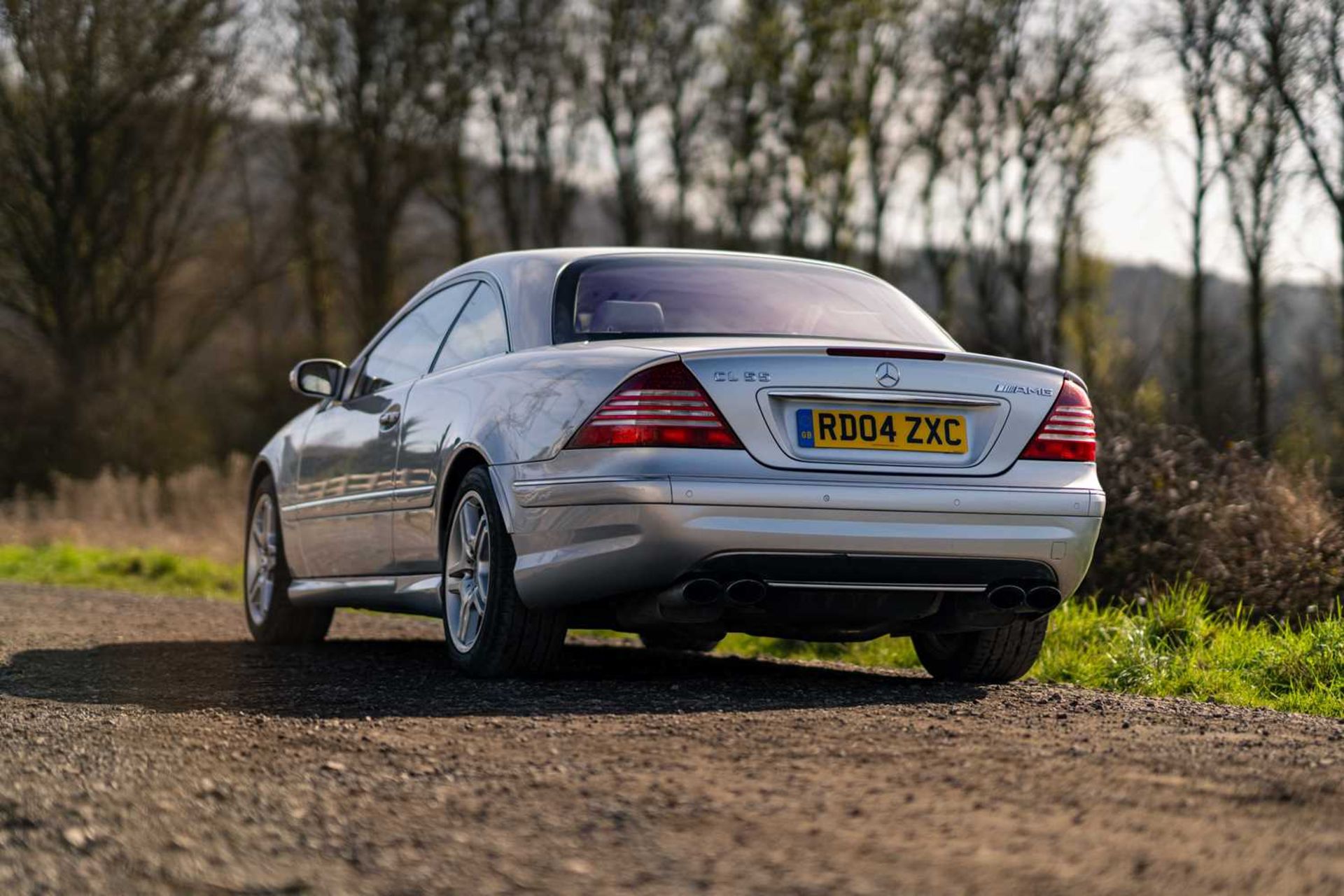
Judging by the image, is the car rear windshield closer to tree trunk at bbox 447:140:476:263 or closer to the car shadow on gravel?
the car shadow on gravel

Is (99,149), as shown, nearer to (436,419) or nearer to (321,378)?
(321,378)

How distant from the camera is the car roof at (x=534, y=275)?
20.9ft

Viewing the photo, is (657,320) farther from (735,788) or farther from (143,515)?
(143,515)

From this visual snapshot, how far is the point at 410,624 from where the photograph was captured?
37.0ft

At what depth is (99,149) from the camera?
28797 mm

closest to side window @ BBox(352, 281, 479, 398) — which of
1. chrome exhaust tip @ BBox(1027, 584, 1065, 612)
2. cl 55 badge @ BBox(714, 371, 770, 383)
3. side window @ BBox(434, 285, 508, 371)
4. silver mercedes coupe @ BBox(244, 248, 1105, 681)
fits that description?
side window @ BBox(434, 285, 508, 371)

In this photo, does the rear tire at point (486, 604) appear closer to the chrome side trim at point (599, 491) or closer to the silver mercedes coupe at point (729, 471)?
the silver mercedes coupe at point (729, 471)

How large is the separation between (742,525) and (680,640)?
1.97 meters

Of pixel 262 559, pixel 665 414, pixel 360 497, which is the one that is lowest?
pixel 262 559

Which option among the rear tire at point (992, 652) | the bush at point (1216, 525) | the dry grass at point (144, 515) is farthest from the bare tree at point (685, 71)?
the rear tire at point (992, 652)

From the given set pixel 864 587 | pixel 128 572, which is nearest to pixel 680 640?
pixel 864 587

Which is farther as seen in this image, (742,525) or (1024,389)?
(1024,389)

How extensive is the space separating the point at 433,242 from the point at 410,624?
85.1 ft

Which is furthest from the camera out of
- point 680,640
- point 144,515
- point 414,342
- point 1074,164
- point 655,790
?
point 1074,164
